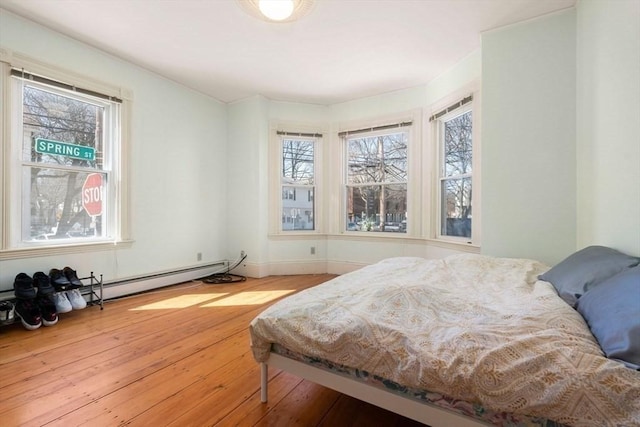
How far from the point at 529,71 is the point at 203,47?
306 cm

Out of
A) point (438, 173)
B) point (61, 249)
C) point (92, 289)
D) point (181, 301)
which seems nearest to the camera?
point (61, 249)

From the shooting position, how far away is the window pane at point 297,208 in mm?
4492

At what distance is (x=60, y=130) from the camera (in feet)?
9.27

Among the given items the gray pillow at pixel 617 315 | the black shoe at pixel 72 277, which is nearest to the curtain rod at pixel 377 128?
the gray pillow at pixel 617 315

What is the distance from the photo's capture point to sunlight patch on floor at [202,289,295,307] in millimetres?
3084

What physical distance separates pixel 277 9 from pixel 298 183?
248 centimetres

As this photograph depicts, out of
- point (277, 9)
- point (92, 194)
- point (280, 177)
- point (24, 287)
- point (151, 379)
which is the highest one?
point (277, 9)

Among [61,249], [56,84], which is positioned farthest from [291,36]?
[61,249]

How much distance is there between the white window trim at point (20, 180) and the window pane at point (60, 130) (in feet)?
0.51

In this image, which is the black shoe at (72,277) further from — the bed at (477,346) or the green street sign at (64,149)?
the bed at (477,346)

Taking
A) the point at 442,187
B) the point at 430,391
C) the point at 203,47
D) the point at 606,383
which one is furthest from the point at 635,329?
the point at 203,47

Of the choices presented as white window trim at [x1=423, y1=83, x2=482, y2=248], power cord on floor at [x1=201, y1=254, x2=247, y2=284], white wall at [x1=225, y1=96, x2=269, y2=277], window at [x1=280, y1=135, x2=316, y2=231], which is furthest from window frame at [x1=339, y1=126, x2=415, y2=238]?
power cord on floor at [x1=201, y1=254, x2=247, y2=284]

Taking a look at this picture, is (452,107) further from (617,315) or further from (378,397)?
(378,397)

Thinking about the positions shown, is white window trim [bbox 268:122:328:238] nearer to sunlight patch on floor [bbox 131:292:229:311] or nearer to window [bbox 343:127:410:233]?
window [bbox 343:127:410:233]
